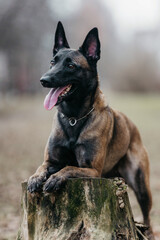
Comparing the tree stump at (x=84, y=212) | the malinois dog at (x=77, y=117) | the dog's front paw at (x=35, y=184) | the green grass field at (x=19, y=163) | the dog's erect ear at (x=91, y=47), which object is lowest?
the green grass field at (x=19, y=163)

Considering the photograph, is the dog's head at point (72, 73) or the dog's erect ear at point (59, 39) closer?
the dog's head at point (72, 73)

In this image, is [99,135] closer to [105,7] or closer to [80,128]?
[80,128]

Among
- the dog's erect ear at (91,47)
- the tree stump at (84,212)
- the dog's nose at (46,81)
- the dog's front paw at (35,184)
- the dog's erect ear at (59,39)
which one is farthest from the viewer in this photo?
the dog's erect ear at (59,39)

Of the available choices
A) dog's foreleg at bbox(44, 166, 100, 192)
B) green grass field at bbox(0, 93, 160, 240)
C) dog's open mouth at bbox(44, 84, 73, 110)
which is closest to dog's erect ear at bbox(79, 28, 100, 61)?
dog's open mouth at bbox(44, 84, 73, 110)

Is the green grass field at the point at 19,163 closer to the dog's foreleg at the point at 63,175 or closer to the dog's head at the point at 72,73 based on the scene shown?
the dog's foreleg at the point at 63,175

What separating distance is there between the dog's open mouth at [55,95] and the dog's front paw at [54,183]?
2.31ft

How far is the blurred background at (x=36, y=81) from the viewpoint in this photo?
8137 millimetres

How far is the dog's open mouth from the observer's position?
11.5ft

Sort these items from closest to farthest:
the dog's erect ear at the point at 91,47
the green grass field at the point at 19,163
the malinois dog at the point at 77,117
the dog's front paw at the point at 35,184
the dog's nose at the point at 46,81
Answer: the dog's front paw at the point at 35,184
the dog's nose at the point at 46,81
the malinois dog at the point at 77,117
the dog's erect ear at the point at 91,47
the green grass field at the point at 19,163

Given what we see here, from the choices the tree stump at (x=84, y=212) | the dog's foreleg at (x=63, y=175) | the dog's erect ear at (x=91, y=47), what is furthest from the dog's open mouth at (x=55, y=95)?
the tree stump at (x=84, y=212)

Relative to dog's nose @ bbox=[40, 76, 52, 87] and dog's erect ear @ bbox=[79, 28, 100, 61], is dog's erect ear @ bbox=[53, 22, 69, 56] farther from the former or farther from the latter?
dog's nose @ bbox=[40, 76, 52, 87]

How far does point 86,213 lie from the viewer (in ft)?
10.2

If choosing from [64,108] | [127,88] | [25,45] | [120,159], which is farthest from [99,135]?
[127,88]

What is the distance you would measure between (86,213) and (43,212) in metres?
0.41
